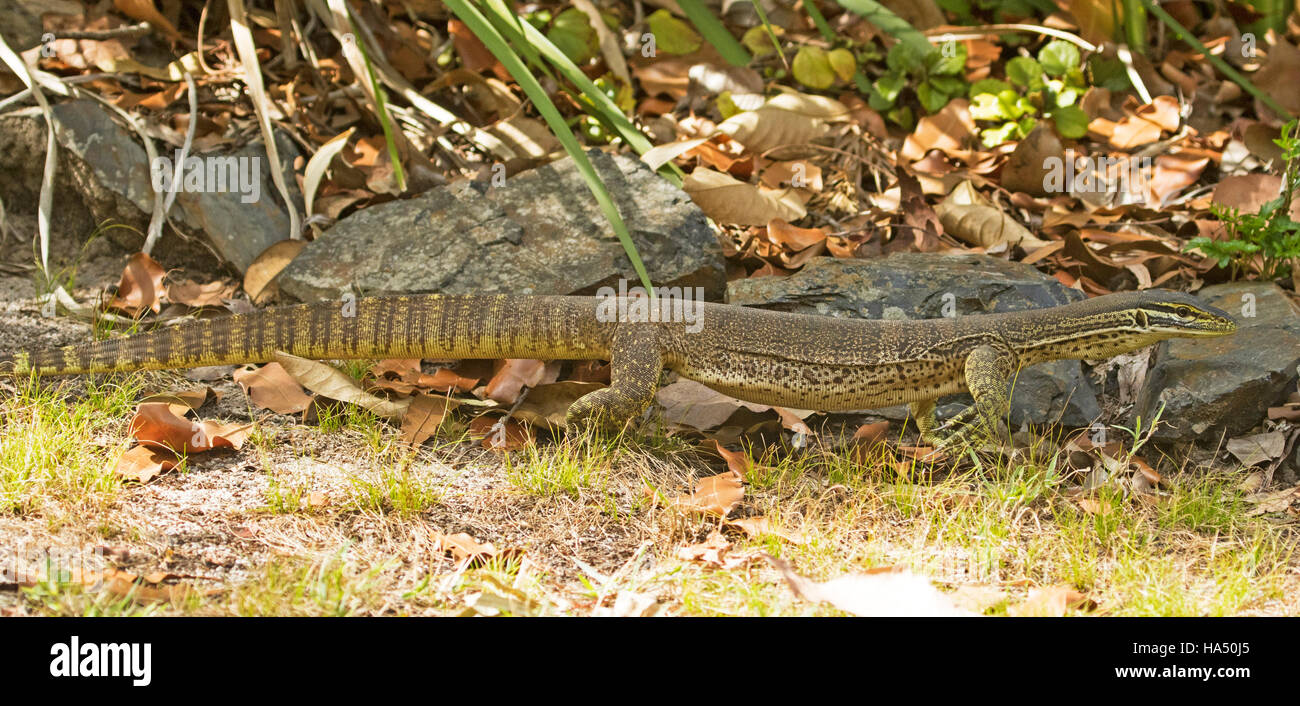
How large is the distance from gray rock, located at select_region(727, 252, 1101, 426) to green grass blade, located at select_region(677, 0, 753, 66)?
1.85 meters

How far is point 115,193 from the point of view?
6578 mm

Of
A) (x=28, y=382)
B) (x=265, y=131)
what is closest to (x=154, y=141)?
(x=265, y=131)

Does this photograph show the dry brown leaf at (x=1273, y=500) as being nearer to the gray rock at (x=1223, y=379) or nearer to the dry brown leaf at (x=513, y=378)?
the gray rock at (x=1223, y=379)

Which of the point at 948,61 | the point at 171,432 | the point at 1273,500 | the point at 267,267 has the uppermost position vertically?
the point at 948,61

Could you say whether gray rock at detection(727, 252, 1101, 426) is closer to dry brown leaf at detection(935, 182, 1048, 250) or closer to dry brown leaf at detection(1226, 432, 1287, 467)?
dry brown leaf at detection(935, 182, 1048, 250)

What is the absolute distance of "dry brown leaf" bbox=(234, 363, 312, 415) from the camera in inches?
202

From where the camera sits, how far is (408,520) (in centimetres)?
412

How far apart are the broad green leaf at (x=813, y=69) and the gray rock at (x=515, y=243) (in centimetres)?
188

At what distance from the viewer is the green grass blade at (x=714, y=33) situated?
6957mm

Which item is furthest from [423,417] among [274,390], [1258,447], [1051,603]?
[1258,447]

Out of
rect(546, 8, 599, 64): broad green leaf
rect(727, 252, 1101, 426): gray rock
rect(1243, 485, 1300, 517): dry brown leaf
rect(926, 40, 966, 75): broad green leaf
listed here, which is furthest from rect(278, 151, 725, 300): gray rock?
rect(1243, 485, 1300, 517): dry brown leaf

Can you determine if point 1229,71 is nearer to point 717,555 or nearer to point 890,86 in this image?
point 890,86

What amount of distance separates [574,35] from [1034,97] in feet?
10.3

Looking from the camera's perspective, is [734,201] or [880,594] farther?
[734,201]
